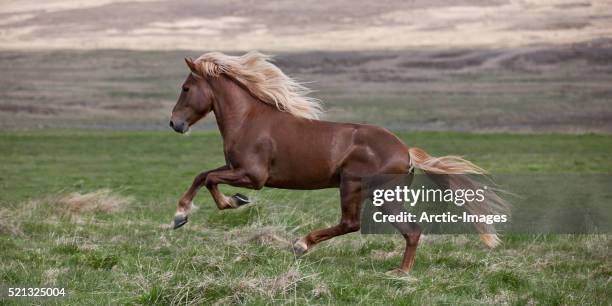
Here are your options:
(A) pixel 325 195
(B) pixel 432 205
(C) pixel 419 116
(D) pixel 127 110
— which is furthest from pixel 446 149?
(D) pixel 127 110

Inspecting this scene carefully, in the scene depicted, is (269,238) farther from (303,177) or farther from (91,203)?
(91,203)

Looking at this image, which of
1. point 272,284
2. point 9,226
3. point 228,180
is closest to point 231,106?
point 228,180

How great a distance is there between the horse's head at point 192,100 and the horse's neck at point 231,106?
8cm

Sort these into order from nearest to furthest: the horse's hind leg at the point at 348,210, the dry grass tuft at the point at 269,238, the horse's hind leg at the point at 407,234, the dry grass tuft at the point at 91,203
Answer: the horse's hind leg at the point at 407,234
the horse's hind leg at the point at 348,210
the dry grass tuft at the point at 269,238
the dry grass tuft at the point at 91,203

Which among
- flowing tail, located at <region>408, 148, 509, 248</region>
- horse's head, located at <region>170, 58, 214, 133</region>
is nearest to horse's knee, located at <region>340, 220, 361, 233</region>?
flowing tail, located at <region>408, 148, 509, 248</region>

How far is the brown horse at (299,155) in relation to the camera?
835 cm

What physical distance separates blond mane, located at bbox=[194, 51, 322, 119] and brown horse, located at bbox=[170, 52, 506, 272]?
0.01 metres

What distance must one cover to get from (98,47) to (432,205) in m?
44.9

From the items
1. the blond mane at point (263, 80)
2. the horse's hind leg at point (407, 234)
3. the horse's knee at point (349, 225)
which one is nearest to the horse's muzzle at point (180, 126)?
the blond mane at point (263, 80)

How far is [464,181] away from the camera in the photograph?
336 inches

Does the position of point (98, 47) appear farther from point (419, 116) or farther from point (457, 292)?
point (457, 292)

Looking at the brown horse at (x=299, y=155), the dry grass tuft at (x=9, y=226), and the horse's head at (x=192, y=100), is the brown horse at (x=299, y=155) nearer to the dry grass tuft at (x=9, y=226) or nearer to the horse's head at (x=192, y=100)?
the horse's head at (x=192, y=100)

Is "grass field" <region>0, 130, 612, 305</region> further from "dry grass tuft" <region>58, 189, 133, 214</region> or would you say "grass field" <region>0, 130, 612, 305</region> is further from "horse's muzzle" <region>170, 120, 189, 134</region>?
"horse's muzzle" <region>170, 120, 189, 134</region>

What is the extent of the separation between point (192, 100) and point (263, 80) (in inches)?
28.9
